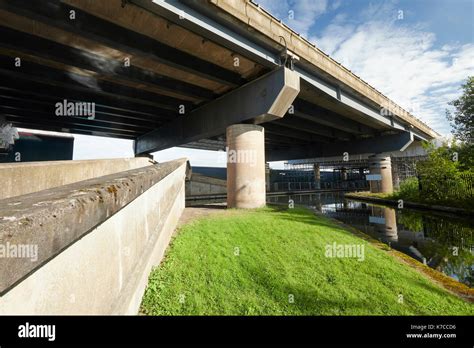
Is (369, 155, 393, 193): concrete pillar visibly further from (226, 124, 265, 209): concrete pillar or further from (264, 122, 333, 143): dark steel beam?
(226, 124, 265, 209): concrete pillar

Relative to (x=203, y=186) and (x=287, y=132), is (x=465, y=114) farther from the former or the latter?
(x=203, y=186)

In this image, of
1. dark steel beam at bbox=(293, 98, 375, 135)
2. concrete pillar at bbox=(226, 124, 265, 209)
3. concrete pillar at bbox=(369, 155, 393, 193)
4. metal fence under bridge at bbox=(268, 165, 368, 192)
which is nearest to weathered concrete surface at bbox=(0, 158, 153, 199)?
concrete pillar at bbox=(226, 124, 265, 209)

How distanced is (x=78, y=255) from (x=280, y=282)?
14.3 feet

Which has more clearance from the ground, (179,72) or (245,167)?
(179,72)

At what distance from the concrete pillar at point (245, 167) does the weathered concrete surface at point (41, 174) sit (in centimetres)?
842

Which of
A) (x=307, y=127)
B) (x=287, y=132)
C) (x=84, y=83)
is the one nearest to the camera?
(x=84, y=83)

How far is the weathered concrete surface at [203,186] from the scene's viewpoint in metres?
29.7

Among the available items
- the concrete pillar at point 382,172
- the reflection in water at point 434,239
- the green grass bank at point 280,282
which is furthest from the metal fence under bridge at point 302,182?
the green grass bank at point 280,282

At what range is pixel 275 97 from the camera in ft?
39.8

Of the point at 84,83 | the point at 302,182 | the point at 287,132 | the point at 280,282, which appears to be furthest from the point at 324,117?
the point at 302,182

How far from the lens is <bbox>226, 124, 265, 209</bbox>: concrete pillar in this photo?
43.2 feet

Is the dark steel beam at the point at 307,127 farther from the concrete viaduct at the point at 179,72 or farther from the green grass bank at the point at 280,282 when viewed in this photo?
the green grass bank at the point at 280,282

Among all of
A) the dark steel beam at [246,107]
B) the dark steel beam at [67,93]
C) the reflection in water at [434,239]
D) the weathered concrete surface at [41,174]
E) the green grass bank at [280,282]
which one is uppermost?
the dark steel beam at [67,93]

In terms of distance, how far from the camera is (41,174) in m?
3.82
